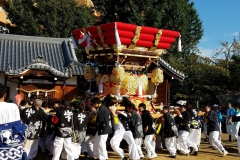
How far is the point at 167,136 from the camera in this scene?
8.10m

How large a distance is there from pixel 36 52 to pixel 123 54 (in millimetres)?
8327

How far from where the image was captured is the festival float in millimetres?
8438

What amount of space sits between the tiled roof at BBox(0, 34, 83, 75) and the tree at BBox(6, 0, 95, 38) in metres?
2.54

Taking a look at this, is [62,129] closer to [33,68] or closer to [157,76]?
[157,76]

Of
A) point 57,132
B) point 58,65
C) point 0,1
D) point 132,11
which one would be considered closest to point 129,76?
point 57,132

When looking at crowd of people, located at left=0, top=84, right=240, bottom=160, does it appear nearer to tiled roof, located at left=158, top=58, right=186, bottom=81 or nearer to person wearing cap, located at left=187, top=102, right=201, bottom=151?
person wearing cap, located at left=187, top=102, right=201, bottom=151

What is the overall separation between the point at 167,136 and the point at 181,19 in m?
12.3

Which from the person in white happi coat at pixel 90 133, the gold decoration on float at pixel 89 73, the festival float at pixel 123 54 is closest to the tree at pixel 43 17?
the festival float at pixel 123 54

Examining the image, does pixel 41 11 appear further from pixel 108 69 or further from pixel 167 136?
pixel 167 136

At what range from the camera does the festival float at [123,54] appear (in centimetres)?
844

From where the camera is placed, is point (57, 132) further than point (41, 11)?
No

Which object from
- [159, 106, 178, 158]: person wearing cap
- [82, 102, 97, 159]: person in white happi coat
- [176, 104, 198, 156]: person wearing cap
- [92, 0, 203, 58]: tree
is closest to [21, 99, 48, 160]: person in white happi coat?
[82, 102, 97, 159]: person in white happi coat

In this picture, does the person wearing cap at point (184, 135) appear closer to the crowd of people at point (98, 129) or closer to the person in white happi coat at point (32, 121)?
the crowd of people at point (98, 129)

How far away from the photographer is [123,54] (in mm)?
8695
